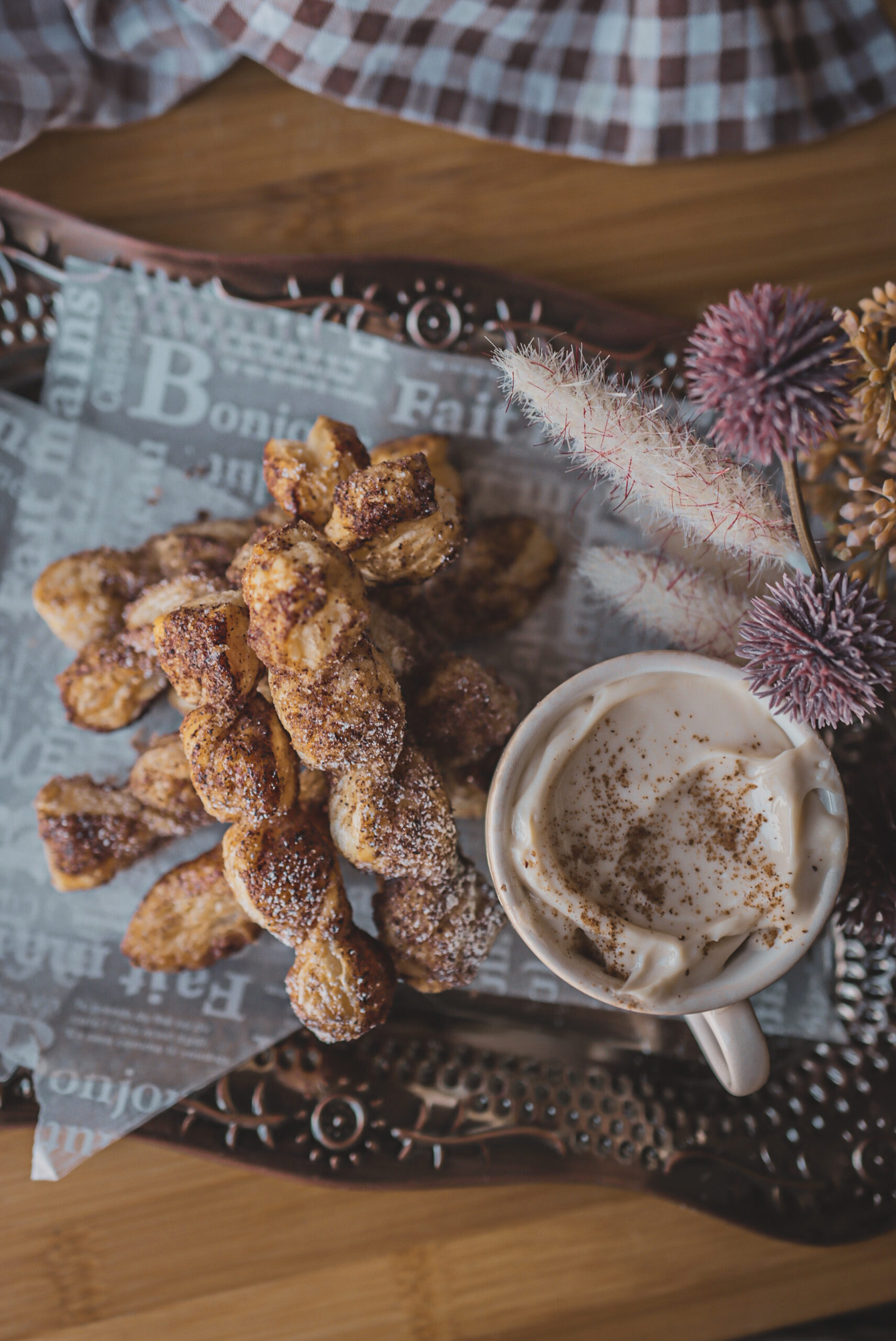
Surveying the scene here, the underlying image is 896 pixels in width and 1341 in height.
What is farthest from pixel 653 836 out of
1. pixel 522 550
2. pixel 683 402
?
pixel 683 402

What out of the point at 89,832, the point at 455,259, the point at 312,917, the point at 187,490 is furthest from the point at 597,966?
the point at 455,259

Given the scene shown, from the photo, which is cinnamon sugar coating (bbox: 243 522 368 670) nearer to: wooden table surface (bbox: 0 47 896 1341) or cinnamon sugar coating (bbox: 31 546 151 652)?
cinnamon sugar coating (bbox: 31 546 151 652)

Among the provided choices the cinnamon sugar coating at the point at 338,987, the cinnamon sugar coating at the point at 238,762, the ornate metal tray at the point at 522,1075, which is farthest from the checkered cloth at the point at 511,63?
the cinnamon sugar coating at the point at 338,987

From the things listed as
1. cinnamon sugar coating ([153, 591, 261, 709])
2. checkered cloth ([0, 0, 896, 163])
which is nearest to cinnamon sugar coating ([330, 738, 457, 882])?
Result: cinnamon sugar coating ([153, 591, 261, 709])

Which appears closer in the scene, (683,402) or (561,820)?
(561,820)

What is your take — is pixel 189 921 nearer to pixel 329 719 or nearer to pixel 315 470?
pixel 329 719

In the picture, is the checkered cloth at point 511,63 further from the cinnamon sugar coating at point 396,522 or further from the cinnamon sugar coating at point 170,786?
the cinnamon sugar coating at point 170,786

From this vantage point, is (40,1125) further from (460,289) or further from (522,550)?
(460,289)
